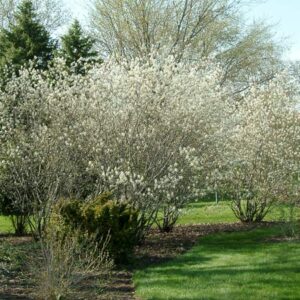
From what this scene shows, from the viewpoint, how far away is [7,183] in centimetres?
1134

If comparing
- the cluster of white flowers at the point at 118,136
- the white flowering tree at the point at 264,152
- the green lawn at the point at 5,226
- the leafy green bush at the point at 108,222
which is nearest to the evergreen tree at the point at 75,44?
the green lawn at the point at 5,226

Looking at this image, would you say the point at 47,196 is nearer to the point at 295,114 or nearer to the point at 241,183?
the point at 241,183

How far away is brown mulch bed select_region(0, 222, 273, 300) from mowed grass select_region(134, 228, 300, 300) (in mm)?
195

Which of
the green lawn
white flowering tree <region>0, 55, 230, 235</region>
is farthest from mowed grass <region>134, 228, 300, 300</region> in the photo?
the green lawn

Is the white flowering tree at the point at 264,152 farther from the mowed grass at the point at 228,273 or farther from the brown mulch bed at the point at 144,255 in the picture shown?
the mowed grass at the point at 228,273

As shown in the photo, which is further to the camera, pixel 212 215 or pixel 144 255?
pixel 212 215

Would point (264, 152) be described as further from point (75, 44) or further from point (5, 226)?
point (75, 44)

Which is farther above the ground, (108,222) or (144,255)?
(108,222)

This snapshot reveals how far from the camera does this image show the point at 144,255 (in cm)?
919

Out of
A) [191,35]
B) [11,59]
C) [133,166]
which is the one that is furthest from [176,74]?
[191,35]

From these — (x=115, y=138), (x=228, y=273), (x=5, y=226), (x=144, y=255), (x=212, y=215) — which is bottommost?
(x=228, y=273)

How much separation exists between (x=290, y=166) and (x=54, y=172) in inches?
212

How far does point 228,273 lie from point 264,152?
5781mm

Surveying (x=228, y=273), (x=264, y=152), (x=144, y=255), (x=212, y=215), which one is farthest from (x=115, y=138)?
(x=212, y=215)
